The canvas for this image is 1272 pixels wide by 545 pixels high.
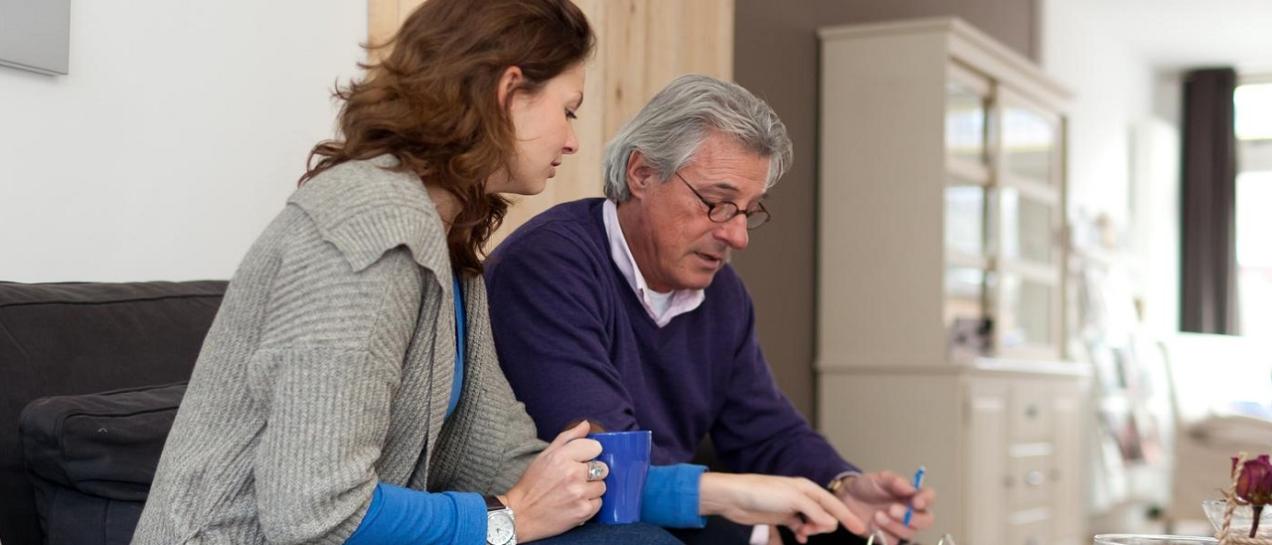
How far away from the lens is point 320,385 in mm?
1202

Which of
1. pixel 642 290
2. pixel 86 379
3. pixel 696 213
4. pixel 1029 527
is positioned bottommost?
pixel 1029 527

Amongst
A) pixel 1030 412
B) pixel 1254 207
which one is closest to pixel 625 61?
pixel 1030 412

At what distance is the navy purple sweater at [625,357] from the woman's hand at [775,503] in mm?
152

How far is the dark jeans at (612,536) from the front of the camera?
1.40 metres

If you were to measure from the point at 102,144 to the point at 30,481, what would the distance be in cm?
68

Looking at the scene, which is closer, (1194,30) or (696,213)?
(696,213)

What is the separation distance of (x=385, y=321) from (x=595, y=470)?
29 centimetres

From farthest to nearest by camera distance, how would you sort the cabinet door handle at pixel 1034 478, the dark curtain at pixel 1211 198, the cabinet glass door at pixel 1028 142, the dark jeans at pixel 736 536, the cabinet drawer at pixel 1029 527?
the dark curtain at pixel 1211 198, the cabinet glass door at pixel 1028 142, the cabinet door handle at pixel 1034 478, the cabinet drawer at pixel 1029 527, the dark jeans at pixel 736 536

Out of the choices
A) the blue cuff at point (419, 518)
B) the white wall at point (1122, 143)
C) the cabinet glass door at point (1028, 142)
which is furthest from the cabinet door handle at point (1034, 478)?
the blue cuff at point (419, 518)

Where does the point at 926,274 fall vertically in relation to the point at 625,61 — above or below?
below

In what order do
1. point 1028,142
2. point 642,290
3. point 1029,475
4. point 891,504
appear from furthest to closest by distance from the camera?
point 1028,142 → point 1029,475 → point 642,290 → point 891,504

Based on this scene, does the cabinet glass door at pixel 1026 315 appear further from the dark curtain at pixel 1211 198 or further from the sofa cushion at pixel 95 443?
the sofa cushion at pixel 95 443

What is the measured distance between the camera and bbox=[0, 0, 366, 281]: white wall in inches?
76.3

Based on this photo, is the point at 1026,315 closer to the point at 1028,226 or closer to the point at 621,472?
the point at 1028,226
